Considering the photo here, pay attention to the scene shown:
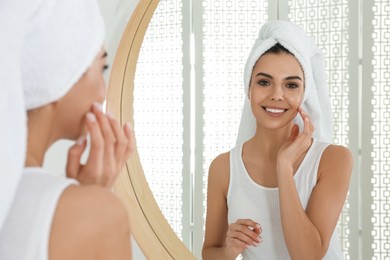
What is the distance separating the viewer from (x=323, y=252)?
3.61ft

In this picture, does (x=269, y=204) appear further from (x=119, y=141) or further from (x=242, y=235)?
(x=119, y=141)

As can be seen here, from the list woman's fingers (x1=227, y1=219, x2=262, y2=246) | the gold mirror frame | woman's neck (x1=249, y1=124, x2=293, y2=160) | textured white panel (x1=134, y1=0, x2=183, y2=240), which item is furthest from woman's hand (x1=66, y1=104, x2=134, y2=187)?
textured white panel (x1=134, y1=0, x2=183, y2=240)

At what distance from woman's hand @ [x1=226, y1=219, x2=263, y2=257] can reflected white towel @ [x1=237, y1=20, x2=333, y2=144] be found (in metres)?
0.23

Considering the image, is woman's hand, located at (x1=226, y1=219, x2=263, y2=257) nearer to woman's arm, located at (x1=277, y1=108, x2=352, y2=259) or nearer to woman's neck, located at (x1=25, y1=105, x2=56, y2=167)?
woman's arm, located at (x1=277, y1=108, x2=352, y2=259)

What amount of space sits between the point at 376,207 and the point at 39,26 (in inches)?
54.1

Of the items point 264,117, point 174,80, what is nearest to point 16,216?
point 264,117

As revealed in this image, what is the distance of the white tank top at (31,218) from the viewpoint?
49 centimetres

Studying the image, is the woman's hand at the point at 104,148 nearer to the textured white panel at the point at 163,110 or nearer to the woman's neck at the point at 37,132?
the woman's neck at the point at 37,132

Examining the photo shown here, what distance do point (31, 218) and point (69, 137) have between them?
0.10 m

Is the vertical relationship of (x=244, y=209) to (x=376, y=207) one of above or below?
above

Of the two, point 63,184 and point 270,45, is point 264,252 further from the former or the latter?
point 63,184

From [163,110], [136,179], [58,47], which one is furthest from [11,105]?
[163,110]

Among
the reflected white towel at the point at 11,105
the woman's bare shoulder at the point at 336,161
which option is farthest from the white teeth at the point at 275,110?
the reflected white towel at the point at 11,105

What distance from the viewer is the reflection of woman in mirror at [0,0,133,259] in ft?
1.63
